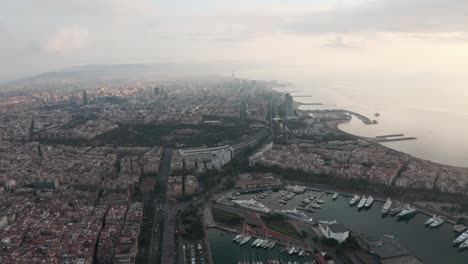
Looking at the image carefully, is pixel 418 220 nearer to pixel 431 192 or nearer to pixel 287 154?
pixel 431 192

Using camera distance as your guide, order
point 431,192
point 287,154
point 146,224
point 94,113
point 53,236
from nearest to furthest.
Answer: point 53,236 < point 146,224 < point 431,192 < point 287,154 < point 94,113

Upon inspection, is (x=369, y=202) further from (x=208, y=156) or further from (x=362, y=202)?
(x=208, y=156)

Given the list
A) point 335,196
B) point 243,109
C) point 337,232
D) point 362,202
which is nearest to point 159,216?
point 337,232

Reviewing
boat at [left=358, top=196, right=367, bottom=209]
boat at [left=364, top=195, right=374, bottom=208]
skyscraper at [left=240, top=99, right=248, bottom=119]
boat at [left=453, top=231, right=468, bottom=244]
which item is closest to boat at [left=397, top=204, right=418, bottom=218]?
boat at [left=364, top=195, right=374, bottom=208]

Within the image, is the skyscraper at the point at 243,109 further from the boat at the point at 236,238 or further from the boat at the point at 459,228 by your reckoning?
the boat at the point at 459,228

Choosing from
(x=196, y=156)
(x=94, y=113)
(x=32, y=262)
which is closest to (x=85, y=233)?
(x=32, y=262)

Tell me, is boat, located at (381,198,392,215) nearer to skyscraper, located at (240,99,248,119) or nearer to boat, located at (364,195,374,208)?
boat, located at (364,195,374,208)
